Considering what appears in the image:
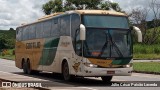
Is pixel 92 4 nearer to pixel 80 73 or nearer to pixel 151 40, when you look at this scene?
pixel 151 40

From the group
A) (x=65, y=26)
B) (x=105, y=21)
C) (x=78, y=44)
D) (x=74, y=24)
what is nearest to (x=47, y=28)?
(x=65, y=26)

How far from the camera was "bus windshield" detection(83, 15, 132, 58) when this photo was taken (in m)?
18.5

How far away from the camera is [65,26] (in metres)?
20.8

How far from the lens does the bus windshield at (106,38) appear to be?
1845cm

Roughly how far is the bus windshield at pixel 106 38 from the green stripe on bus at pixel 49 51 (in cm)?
373

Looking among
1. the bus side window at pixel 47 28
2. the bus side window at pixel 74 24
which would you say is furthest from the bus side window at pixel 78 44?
the bus side window at pixel 47 28

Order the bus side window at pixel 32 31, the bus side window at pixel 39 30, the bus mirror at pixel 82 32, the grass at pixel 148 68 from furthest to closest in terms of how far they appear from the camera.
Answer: the grass at pixel 148 68 < the bus side window at pixel 32 31 < the bus side window at pixel 39 30 < the bus mirror at pixel 82 32

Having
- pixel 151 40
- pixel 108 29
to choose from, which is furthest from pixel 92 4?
pixel 108 29

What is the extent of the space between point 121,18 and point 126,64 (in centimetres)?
214

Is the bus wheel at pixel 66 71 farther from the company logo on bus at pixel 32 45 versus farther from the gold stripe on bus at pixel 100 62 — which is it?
the company logo on bus at pixel 32 45

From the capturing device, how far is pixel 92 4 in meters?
60.2

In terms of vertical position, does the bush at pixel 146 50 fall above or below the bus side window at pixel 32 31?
below

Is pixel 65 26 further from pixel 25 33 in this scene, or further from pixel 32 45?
pixel 25 33

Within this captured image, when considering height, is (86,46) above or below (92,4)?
below
